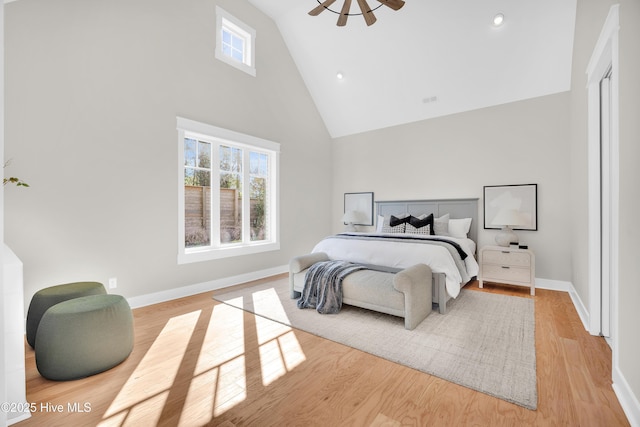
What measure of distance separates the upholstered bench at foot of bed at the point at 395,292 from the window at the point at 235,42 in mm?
3560

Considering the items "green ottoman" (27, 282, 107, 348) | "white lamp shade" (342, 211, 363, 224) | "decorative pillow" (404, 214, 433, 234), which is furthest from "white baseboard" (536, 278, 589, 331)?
"green ottoman" (27, 282, 107, 348)

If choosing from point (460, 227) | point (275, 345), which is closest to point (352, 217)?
point (460, 227)

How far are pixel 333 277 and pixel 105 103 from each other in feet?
10.1

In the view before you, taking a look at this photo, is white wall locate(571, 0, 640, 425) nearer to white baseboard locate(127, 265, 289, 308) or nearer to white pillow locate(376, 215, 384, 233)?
white pillow locate(376, 215, 384, 233)

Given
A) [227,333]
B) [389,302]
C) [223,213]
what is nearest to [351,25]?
[223,213]

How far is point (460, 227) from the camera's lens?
4555 millimetres

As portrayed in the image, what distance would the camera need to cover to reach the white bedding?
3.07m

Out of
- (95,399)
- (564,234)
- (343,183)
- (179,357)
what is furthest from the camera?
(343,183)

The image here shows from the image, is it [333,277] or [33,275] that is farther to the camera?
[333,277]

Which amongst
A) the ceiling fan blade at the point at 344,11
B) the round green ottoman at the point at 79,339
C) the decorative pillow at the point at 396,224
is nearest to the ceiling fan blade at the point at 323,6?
the ceiling fan blade at the point at 344,11

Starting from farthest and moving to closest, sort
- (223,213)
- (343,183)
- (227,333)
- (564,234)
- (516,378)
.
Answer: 1. (343,183)
2. (223,213)
3. (564,234)
4. (227,333)
5. (516,378)

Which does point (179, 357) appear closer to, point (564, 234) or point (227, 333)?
point (227, 333)

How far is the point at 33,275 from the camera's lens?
264cm

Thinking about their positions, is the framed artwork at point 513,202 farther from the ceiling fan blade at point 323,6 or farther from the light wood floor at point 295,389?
the ceiling fan blade at point 323,6
